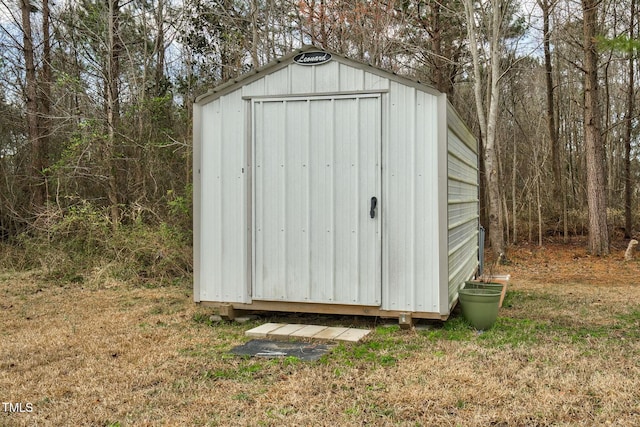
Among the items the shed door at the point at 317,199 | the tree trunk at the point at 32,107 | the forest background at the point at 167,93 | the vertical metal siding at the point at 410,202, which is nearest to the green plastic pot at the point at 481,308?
the vertical metal siding at the point at 410,202

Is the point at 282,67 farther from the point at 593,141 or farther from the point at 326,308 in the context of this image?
the point at 593,141

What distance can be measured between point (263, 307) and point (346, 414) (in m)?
2.53

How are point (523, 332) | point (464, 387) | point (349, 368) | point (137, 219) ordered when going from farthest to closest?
point (137, 219) → point (523, 332) → point (349, 368) → point (464, 387)

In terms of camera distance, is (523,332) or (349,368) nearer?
(349,368)

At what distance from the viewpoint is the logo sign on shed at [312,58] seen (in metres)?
5.36

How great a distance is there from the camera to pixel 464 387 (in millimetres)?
3488

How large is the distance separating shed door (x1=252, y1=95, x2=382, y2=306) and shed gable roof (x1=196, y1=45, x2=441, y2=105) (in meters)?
0.26

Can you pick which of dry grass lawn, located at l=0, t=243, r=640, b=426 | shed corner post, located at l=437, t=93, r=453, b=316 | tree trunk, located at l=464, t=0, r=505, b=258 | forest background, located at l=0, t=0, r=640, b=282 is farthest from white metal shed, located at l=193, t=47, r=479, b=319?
tree trunk, located at l=464, t=0, r=505, b=258

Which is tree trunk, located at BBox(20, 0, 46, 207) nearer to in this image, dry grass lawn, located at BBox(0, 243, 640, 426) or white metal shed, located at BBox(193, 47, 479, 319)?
dry grass lawn, located at BBox(0, 243, 640, 426)

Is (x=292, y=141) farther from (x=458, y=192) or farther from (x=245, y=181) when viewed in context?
(x=458, y=192)

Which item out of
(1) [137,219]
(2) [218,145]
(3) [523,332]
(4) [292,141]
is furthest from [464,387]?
(1) [137,219]

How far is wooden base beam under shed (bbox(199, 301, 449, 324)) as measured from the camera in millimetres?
5074

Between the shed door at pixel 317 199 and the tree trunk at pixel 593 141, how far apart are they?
8.71 meters

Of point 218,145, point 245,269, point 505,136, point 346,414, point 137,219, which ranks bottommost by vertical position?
point 346,414
